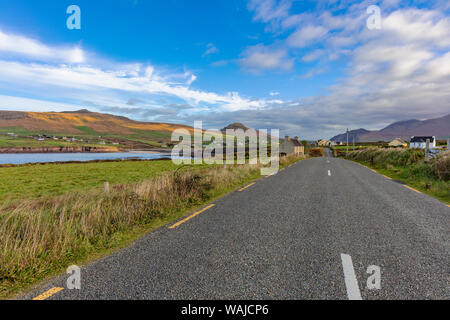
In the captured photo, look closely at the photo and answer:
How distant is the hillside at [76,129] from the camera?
132663 mm

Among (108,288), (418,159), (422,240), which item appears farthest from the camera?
(418,159)

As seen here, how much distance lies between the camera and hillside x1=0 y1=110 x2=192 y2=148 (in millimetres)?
132663

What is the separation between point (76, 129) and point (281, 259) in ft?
618

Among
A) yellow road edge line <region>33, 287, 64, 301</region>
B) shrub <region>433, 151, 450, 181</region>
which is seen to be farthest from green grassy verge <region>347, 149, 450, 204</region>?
yellow road edge line <region>33, 287, 64, 301</region>

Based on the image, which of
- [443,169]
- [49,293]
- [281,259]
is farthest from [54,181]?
[443,169]

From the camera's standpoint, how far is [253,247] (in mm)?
4109

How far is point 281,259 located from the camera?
11.8 ft

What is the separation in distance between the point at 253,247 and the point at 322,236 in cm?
161

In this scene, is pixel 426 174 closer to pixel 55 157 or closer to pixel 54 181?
pixel 54 181

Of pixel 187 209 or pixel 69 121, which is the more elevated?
pixel 69 121

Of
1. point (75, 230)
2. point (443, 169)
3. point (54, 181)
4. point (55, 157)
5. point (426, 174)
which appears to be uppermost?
point (443, 169)

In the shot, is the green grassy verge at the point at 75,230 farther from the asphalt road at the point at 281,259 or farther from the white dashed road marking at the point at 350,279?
the white dashed road marking at the point at 350,279
